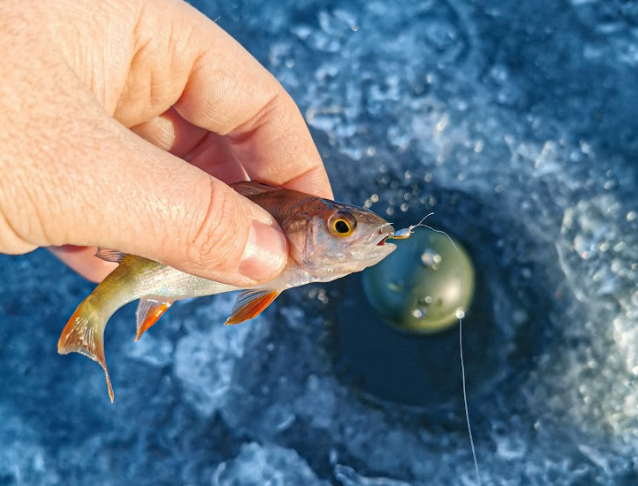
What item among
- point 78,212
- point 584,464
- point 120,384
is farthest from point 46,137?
point 584,464

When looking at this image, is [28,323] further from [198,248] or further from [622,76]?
[622,76]

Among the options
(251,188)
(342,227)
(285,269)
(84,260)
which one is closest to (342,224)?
(342,227)

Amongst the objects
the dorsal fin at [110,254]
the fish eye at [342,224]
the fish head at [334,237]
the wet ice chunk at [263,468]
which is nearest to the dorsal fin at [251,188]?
the fish head at [334,237]

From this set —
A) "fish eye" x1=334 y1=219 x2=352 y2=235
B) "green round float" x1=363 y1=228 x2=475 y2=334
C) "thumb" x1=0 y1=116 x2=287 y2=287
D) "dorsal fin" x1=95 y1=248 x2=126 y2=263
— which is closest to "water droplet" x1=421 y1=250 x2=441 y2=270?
"green round float" x1=363 y1=228 x2=475 y2=334

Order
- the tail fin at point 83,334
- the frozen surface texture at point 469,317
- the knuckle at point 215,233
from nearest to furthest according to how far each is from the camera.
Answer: the knuckle at point 215,233, the tail fin at point 83,334, the frozen surface texture at point 469,317

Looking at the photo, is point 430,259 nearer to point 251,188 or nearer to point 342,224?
point 342,224

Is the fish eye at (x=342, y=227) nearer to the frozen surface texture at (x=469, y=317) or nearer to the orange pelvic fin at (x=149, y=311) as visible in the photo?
the orange pelvic fin at (x=149, y=311)
